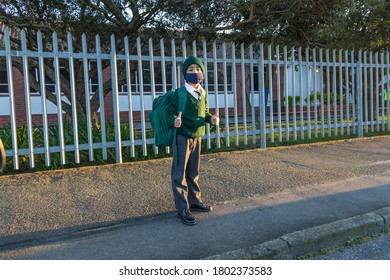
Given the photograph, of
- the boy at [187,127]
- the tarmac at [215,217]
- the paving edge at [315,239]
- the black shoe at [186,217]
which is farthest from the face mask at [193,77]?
the paving edge at [315,239]

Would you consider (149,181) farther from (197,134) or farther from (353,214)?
(353,214)

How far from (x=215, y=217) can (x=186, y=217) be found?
41 cm

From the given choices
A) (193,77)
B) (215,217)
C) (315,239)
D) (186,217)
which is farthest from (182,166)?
(315,239)

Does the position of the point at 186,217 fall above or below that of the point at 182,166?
below

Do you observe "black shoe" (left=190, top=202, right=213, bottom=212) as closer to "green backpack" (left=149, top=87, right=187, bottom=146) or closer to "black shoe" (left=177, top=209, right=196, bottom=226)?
"black shoe" (left=177, top=209, right=196, bottom=226)

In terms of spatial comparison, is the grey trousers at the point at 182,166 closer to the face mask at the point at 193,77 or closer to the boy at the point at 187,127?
the boy at the point at 187,127

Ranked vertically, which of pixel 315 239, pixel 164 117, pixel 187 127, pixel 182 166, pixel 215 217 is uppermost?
pixel 164 117

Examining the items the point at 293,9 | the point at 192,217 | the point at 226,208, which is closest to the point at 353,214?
the point at 226,208

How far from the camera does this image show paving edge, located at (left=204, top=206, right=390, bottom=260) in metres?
3.37

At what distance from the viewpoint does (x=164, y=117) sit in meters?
4.02

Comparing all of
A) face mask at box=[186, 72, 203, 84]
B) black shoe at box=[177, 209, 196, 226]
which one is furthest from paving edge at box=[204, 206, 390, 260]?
face mask at box=[186, 72, 203, 84]

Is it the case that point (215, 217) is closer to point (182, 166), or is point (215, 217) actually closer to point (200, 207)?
point (200, 207)

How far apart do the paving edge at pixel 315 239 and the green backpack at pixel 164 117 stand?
4.68 feet

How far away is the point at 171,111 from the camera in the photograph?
157 inches
